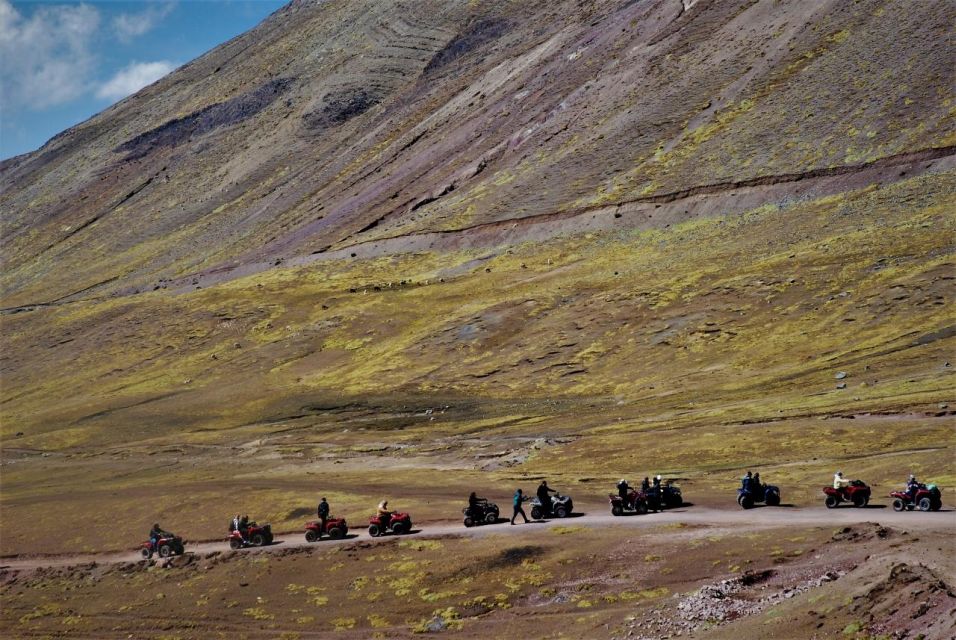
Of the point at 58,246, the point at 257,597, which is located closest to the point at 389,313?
the point at 257,597

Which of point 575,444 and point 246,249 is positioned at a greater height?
point 246,249

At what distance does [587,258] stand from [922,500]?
75.0 metres

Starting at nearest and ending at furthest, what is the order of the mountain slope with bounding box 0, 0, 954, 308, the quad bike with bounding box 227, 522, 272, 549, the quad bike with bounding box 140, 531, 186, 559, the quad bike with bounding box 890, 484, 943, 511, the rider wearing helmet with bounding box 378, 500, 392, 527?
the quad bike with bounding box 890, 484, 943, 511 → the rider wearing helmet with bounding box 378, 500, 392, 527 → the quad bike with bounding box 227, 522, 272, 549 → the quad bike with bounding box 140, 531, 186, 559 → the mountain slope with bounding box 0, 0, 954, 308

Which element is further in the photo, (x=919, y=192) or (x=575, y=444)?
(x=919, y=192)

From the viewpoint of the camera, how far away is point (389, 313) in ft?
361

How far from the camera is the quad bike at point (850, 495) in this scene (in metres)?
39.9

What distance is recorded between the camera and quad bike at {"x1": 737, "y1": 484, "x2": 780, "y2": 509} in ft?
137

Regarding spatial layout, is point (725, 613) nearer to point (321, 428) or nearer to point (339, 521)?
point (339, 521)

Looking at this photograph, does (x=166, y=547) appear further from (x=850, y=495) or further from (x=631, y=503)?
(x=850, y=495)

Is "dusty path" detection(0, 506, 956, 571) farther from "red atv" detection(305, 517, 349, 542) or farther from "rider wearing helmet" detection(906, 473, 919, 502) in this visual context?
"rider wearing helmet" detection(906, 473, 919, 502)

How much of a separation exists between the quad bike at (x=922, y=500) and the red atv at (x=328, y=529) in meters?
22.9

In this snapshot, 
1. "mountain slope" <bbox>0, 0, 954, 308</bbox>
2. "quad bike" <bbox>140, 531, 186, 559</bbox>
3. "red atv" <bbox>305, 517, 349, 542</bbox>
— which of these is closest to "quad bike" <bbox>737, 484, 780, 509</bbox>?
"red atv" <bbox>305, 517, 349, 542</bbox>

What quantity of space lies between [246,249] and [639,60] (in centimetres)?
6364

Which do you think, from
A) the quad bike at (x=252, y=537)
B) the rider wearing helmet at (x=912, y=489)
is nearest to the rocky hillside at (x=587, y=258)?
the rider wearing helmet at (x=912, y=489)
